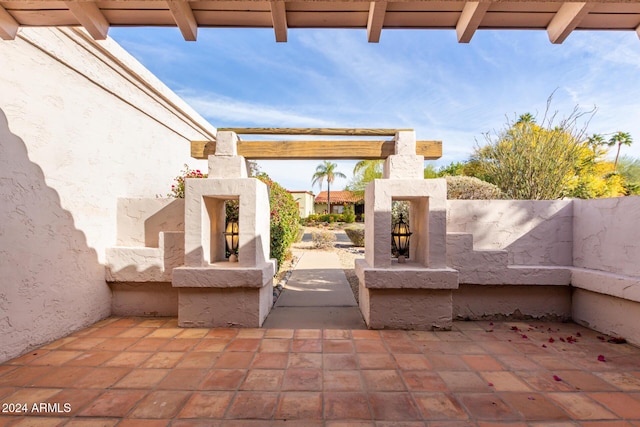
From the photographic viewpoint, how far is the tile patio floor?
201 cm

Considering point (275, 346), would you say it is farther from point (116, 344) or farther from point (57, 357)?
point (57, 357)

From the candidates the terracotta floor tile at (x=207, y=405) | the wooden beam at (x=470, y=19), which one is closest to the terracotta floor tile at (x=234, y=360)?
the terracotta floor tile at (x=207, y=405)

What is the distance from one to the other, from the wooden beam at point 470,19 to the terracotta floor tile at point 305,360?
10.2ft

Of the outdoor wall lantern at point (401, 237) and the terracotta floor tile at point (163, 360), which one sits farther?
the outdoor wall lantern at point (401, 237)

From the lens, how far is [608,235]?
358 centimetres

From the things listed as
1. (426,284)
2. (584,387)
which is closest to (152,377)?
(426,284)

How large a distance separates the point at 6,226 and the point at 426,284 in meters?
4.85

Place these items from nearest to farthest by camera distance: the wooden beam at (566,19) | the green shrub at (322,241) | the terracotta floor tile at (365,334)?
1. the wooden beam at (566,19)
2. the terracotta floor tile at (365,334)
3. the green shrub at (322,241)

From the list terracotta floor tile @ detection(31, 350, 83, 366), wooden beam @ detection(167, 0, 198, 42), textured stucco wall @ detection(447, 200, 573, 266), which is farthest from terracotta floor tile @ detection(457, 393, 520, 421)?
terracotta floor tile @ detection(31, 350, 83, 366)

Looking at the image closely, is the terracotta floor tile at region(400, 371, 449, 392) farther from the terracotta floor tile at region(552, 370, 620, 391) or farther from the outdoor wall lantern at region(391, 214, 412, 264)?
the outdoor wall lantern at region(391, 214, 412, 264)

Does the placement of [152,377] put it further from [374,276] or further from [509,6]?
[509,6]

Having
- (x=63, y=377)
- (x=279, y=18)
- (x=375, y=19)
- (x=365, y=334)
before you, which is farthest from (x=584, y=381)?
(x=63, y=377)

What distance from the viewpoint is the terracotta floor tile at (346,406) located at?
200cm

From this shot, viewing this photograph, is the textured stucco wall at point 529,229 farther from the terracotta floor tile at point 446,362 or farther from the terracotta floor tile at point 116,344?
the terracotta floor tile at point 116,344
